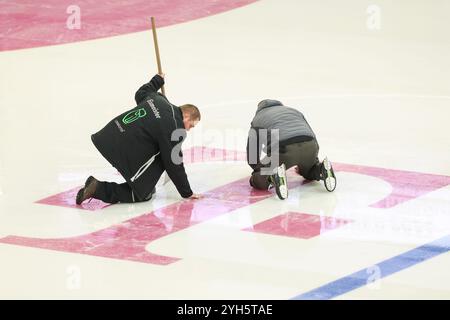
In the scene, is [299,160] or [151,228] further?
[299,160]

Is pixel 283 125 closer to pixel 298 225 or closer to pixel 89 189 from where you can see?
pixel 298 225

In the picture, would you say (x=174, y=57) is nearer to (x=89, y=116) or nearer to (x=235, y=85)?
(x=235, y=85)

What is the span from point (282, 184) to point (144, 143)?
4.18 feet

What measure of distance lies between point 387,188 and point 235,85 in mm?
3977

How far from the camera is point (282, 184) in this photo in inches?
421

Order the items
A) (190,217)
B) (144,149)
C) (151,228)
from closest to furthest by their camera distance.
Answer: (151,228), (190,217), (144,149)

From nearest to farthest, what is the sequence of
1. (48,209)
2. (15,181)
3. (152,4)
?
(48,209), (15,181), (152,4)

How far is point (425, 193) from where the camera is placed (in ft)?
35.8

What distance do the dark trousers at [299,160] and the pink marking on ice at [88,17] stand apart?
245 inches

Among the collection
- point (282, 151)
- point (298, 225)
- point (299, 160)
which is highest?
point (282, 151)

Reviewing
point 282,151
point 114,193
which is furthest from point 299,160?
point 114,193

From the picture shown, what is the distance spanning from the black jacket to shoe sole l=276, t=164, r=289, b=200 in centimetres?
79
